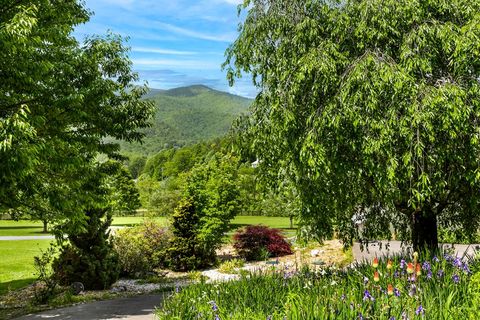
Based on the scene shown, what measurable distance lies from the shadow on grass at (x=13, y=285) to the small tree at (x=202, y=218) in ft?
16.9

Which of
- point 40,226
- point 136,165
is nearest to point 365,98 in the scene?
point 40,226

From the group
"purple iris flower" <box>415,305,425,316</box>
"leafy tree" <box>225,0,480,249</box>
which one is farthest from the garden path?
"purple iris flower" <box>415,305,425,316</box>

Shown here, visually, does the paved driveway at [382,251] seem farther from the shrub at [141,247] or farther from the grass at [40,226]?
the grass at [40,226]

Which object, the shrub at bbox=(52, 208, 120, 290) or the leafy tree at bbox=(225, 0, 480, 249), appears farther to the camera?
the shrub at bbox=(52, 208, 120, 290)

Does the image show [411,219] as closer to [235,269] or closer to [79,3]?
[235,269]

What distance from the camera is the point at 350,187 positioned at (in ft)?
27.8

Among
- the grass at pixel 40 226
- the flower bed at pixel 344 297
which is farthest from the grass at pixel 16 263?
the flower bed at pixel 344 297

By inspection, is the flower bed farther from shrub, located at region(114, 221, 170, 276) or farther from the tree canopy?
shrub, located at region(114, 221, 170, 276)

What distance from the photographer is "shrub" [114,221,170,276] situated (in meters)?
15.8

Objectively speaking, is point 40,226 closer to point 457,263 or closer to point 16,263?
point 16,263

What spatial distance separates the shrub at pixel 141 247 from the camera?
15.8 metres

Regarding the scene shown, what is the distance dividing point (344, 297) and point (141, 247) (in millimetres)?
12314

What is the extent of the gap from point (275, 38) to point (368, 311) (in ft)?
17.3

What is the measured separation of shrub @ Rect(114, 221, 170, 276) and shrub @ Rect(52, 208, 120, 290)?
1839mm
